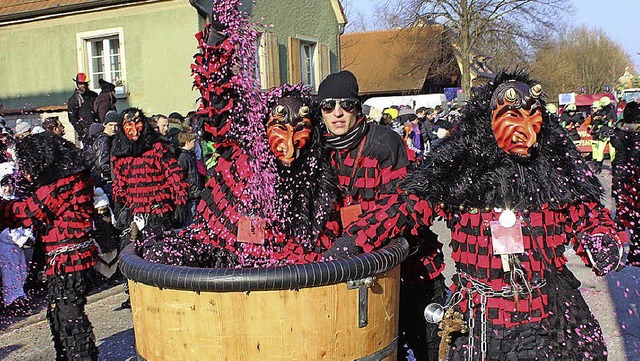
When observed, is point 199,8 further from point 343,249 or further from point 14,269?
point 343,249

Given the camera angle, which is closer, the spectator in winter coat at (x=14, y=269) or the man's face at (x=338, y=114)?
the man's face at (x=338, y=114)

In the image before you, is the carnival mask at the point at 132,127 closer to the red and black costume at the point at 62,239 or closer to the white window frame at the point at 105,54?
the red and black costume at the point at 62,239

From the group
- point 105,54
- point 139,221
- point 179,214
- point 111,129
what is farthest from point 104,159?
point 105,54

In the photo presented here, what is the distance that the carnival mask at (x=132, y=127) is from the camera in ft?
17.0

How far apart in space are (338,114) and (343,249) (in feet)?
2.11

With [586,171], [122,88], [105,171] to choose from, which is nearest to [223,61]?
[586,171]

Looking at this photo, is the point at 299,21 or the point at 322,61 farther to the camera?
the point at 322,61

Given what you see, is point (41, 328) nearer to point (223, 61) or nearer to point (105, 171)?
point (105, 171)

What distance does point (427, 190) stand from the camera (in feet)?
8.35

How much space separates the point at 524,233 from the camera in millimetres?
2420

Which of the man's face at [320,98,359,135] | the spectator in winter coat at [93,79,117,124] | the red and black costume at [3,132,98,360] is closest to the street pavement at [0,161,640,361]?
the red and black costume at [3,132,98,360]

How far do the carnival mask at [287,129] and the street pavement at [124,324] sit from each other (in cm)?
232

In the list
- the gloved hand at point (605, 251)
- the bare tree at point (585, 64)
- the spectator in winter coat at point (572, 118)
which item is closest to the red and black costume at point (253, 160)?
the gloved hand at point (605, 251)

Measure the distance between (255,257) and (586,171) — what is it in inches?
53.1
